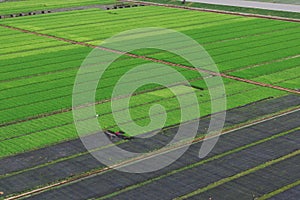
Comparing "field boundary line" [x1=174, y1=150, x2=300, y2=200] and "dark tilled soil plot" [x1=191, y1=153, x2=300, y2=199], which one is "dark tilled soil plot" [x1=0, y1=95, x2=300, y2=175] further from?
"dark tilled soil plot" [x1=191, y1=153, x2=300, y2=199]

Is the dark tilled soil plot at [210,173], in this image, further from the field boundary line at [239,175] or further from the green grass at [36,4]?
the green grass at [36,4]

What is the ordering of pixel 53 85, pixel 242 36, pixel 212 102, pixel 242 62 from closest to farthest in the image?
pixel 212 102 → pixel 53 85 → pixel 242 62 → pixel 242 36

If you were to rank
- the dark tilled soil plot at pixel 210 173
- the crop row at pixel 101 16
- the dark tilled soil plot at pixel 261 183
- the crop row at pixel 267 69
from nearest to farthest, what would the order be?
the dark tilled soil plot at pixel 261 183
the dark tilled soil plot at pixel 210 173
the crop row at pixel 267 69
the crop row at pixel 101 16

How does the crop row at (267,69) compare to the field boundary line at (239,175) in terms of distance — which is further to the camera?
the crop row at (267,69)

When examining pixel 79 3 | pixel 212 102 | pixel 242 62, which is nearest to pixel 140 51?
pixel 242 62

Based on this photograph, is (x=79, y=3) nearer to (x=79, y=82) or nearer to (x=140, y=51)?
(x=140, y=51)

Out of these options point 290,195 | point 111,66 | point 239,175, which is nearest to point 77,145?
point 239,175

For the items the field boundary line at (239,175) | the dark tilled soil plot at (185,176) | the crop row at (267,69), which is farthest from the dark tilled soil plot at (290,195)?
the crop row at (267,69)

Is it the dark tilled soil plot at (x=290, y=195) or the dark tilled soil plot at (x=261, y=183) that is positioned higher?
the dark tilled soil plot at (x=261, y=183)
